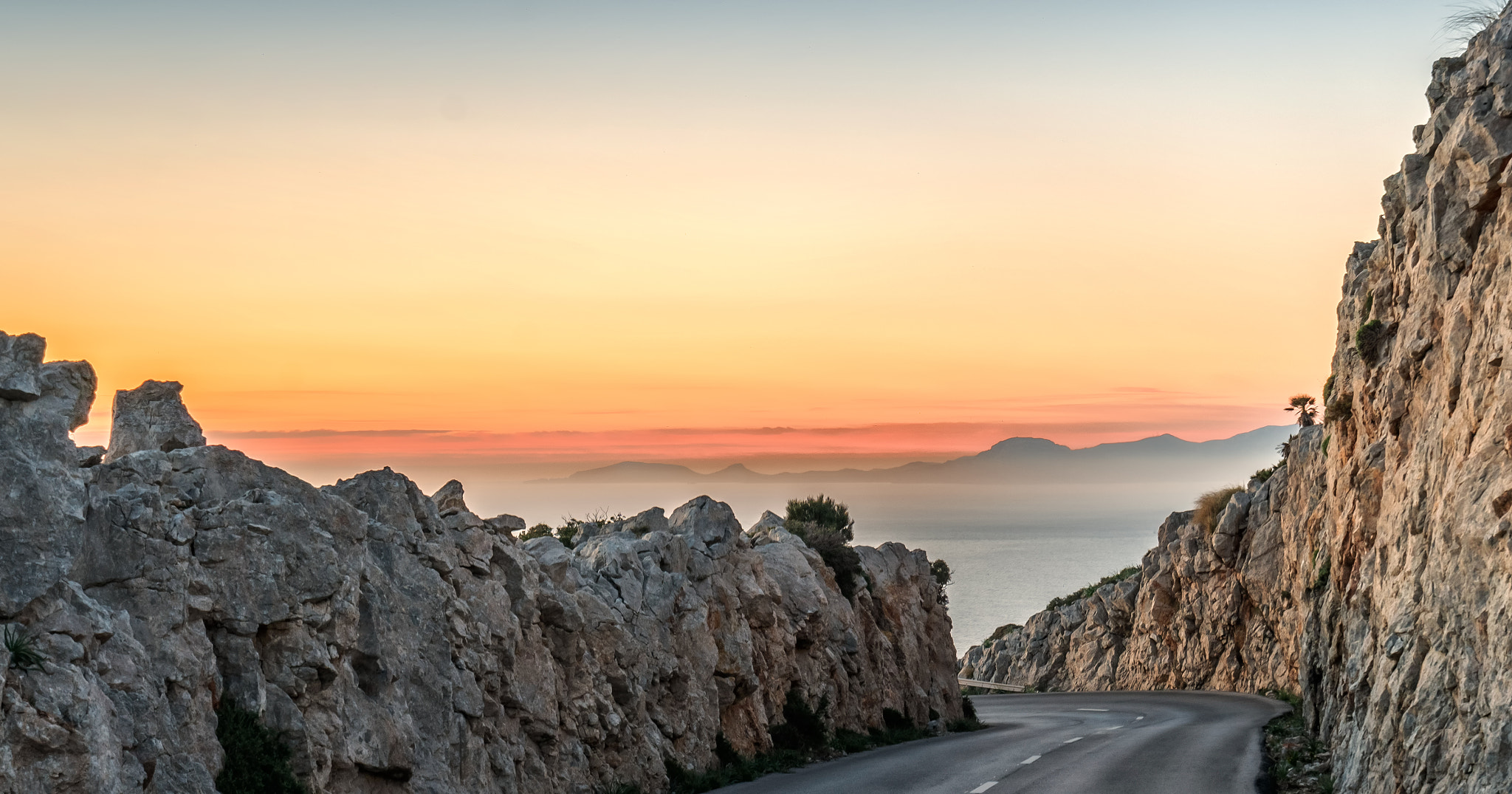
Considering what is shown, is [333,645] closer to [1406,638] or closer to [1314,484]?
[1406,638]

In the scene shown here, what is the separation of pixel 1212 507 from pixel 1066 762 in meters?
35.6

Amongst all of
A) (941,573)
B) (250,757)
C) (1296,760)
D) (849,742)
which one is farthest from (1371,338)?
(941,573)

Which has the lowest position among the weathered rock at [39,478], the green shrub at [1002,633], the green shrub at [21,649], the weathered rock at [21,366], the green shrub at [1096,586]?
the green shrub at [1002,633]

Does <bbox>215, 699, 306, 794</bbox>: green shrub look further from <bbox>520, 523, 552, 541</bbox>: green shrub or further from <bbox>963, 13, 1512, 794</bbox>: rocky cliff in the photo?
<bbox>520, 523, 552, 541</bbox>: green shrub

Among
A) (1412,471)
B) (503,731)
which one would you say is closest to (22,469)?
(503,731)

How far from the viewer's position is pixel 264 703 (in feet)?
38.6

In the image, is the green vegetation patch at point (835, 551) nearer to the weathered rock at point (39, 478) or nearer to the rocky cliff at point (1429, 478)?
the rocky cliff at point (1429, 478)

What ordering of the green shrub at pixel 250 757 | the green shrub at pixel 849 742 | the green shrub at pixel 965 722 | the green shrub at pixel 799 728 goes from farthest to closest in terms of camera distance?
the green shrub at pixel 965 722 < the green shrub at pixel 849 742 < the green shrub at pixel 799 728 < the green shrub at pixel 250 757

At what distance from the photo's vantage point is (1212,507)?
54031mm

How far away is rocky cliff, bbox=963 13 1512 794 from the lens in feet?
38.2

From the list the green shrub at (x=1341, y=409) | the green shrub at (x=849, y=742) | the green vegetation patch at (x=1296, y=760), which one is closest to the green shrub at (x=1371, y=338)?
the green shrub at (x=1341, y=409)

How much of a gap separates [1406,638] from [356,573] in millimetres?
12694

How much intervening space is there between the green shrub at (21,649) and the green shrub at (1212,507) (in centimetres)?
5035

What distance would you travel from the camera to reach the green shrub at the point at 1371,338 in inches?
760
